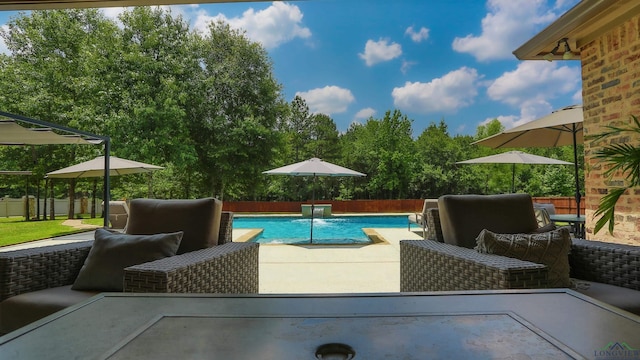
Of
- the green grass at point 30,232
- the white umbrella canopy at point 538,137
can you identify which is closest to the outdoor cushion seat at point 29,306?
the white umbrella canopy at point 538,137

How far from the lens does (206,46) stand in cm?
1769

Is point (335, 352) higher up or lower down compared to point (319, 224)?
higher up

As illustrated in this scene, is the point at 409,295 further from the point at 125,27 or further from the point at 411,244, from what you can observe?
the point at 125,27

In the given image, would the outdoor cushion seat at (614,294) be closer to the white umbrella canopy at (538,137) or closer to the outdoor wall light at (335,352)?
the outdoor wall light at (335,352)

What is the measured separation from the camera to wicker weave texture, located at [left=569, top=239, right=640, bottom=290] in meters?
1.95

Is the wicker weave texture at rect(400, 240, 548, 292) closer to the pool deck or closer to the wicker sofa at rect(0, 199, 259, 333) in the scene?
the pool deck

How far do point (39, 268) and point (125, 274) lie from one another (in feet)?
2.49

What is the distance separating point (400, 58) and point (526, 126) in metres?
35.6

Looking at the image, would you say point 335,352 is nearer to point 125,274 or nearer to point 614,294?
point 125,274

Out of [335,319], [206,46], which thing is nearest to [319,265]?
[335,319]

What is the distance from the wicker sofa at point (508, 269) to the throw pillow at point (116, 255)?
156 cm

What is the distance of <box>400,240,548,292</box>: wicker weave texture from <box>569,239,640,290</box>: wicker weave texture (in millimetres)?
633

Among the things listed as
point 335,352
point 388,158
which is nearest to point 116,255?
point 335,352

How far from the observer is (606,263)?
2074 millimetres
